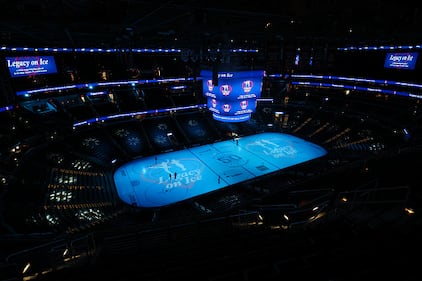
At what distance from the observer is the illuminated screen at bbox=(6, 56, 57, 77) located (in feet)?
56.3

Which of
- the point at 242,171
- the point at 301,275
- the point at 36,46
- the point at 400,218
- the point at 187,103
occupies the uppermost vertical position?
the point at 36,46

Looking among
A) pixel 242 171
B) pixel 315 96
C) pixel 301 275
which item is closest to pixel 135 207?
pixel 242 171

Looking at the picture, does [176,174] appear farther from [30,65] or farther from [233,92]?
[30,65]

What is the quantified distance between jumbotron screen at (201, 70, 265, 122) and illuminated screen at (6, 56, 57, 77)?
46.4 feet

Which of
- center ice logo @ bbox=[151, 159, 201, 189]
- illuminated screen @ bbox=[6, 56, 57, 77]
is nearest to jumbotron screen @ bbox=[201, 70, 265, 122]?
center ice logo @ bbox=[151, 159, 201, 189]

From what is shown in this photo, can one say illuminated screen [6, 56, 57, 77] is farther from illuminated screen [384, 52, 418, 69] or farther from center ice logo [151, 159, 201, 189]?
illuminated screen [384, 52, 418, 69]

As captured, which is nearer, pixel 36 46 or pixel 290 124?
pixel 36 46

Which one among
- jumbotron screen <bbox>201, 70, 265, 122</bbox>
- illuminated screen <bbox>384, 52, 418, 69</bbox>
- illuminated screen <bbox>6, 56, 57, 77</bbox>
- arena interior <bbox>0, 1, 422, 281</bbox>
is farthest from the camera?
illuminated screen <bbox>384, 52, 418, 69</bbox>

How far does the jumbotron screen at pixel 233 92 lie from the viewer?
14.2 m

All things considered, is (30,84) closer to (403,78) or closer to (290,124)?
(290,124)

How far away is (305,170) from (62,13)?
18156 millimetres

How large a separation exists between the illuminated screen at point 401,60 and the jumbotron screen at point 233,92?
15.9 metres

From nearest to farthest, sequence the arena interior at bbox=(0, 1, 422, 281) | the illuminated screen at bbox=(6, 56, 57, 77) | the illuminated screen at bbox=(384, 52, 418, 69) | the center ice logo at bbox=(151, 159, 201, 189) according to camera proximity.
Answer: the arena interior at bbox=(0, 1, 422, 281) → the illuminated screen at bbox=(6, 56, 57, 77) → the center ice logo at bbox=(151, 159, 201, 189) → the illuminated screen at bbox=(384, 52, 418, 69)

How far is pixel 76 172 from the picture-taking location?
18.1 meters
